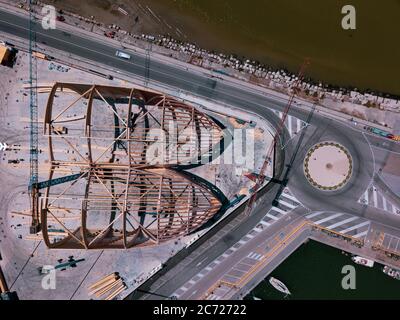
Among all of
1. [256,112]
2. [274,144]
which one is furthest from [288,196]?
[256,112]

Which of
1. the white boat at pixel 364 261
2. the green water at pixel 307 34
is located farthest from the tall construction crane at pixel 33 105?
the white boat at pixel 364 261

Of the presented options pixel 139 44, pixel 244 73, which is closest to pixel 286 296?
pixel 244 73

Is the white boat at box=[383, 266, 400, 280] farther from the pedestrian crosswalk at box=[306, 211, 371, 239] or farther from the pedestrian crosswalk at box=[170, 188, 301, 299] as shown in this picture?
the pedestrian crosswalk at box=[170, 188, 301, 299]

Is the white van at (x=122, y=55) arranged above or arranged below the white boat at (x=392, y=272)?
above

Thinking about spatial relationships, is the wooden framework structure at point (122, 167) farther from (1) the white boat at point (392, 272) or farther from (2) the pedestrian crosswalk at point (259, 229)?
(1) the white boat at point (392, 272)
